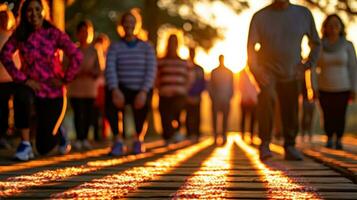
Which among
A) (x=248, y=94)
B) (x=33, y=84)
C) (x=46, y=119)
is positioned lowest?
(x=46, y=119)

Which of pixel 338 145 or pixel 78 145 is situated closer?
pixel 78 145

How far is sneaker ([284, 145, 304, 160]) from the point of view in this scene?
8.55 meters

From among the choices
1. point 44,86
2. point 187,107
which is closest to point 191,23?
point 187,107

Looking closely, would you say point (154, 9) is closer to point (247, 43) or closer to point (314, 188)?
point (247, 43)

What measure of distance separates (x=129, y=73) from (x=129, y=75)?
0.08ft

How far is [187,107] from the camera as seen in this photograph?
55.8ft

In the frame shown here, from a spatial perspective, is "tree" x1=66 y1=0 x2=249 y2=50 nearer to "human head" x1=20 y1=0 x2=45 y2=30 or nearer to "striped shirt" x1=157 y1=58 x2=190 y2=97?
"striped shirt" x1=157 y1=58 x2=190 y2=97

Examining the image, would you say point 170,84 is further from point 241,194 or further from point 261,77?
point 241,194

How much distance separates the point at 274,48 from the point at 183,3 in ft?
57.4

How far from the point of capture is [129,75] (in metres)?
9.74

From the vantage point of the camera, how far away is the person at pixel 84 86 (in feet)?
38.2

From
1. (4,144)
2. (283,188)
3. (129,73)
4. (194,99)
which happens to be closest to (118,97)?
(129,73)

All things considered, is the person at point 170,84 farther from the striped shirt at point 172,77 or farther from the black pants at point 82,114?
the black pants at point 82,114

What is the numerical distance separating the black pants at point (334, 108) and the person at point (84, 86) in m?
3.43
